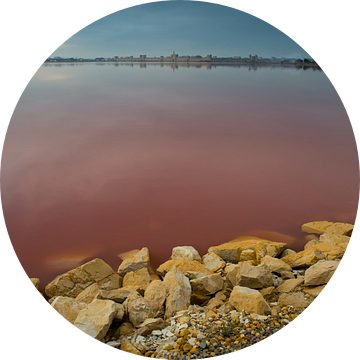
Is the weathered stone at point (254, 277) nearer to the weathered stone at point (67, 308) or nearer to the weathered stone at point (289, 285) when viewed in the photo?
the weathered stone at point (289, 285)

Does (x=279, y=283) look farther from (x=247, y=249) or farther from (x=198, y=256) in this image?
(x=198, y=256)

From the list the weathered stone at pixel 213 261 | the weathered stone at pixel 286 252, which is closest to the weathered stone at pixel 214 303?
the weathered stone at pixel 213 261

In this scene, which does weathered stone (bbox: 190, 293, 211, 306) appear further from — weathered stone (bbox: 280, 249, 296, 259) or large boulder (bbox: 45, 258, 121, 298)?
weathered stone (bbox: 280, 249, 296, 259)

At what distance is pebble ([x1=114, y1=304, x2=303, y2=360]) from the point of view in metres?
2.56

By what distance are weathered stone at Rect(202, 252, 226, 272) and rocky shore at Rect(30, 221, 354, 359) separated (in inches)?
0.6

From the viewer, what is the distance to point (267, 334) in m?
2.70

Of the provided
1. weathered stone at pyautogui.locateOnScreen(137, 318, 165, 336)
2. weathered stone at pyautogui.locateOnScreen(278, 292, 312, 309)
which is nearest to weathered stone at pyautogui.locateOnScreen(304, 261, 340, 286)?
weathered stone at pyautogui.locateOnScreen(278, 292, 312, 309)

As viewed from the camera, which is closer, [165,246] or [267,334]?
[267,334]

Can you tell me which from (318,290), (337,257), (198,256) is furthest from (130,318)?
(337,257)

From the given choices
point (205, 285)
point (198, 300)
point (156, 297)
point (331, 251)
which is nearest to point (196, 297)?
point (198, 300)

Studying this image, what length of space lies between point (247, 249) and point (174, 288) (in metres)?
1.65

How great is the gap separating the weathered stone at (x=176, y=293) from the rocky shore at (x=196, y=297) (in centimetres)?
1

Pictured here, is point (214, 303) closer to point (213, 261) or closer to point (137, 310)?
point (137, 310)

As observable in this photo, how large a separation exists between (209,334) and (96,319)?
1.15m
